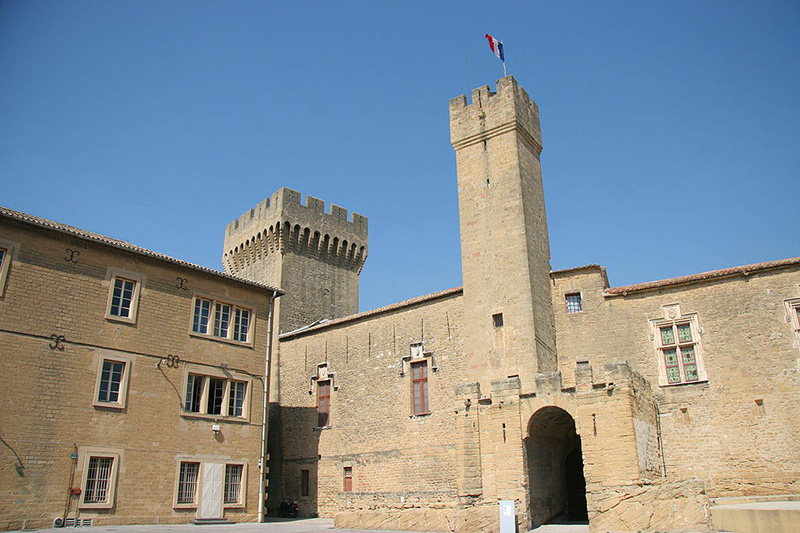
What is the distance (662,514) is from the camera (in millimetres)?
13172

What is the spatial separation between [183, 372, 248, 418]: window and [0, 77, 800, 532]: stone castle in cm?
7

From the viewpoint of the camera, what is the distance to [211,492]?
19.5 meters

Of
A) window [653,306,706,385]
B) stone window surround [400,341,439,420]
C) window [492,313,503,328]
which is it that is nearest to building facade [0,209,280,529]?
stone window surround [400,341,439,420]

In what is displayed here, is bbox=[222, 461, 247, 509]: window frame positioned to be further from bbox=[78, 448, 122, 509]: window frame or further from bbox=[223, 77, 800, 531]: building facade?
bbox=[223, 77, 800, 531]: building facade

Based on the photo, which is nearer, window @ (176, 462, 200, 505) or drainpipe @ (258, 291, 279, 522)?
window @ (176, 462, 200, 505)

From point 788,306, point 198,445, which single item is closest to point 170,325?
point 198,445

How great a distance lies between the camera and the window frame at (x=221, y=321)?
2084cm

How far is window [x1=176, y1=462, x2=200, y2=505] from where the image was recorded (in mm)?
18969

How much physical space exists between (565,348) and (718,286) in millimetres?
4953

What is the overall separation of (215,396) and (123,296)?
14.1ft

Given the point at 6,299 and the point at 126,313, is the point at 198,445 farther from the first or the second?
the point at 6,299

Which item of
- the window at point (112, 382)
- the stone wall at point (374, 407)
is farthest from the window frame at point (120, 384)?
the stone wall at point (374, 407)

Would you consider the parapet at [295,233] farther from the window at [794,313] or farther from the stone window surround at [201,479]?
the window at [794,313]

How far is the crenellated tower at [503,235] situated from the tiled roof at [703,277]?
97.8 inches
